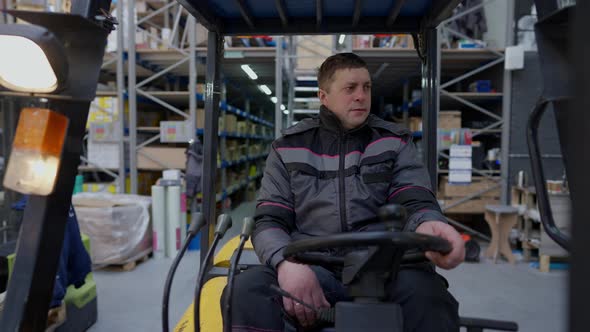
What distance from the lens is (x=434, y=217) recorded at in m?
1.56

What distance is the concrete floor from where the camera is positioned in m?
3.49

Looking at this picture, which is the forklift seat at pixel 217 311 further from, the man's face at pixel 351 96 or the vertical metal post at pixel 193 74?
the vertical metal post at pixel 193 74

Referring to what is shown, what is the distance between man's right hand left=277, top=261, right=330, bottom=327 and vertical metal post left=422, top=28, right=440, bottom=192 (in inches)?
39.2

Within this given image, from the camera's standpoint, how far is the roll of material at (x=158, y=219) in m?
5.12

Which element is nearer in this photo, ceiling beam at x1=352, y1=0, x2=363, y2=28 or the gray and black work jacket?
the gray and black work jacket

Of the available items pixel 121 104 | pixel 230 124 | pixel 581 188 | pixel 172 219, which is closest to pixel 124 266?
pixel 172 219

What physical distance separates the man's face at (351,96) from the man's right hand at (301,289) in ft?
2.42

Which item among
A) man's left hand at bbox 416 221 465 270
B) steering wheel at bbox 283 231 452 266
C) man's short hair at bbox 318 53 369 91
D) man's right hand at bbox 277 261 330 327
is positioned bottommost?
man's right hand at bbox 277 261 330 327

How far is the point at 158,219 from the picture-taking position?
5156mm

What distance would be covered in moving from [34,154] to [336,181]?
3.66ft

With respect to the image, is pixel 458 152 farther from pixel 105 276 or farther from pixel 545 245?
pixel 105 276

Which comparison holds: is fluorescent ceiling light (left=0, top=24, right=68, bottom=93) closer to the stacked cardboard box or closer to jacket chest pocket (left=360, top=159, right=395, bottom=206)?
jacket chest pocket (left=360, top=159, right=395, bottom=206)

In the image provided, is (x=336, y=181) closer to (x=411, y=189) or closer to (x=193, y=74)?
Result: (x=411, y=189)

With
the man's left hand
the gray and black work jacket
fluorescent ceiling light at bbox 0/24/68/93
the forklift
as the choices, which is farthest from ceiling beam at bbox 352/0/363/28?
fluorescent ceiling light at bbox 0/24/68/93
